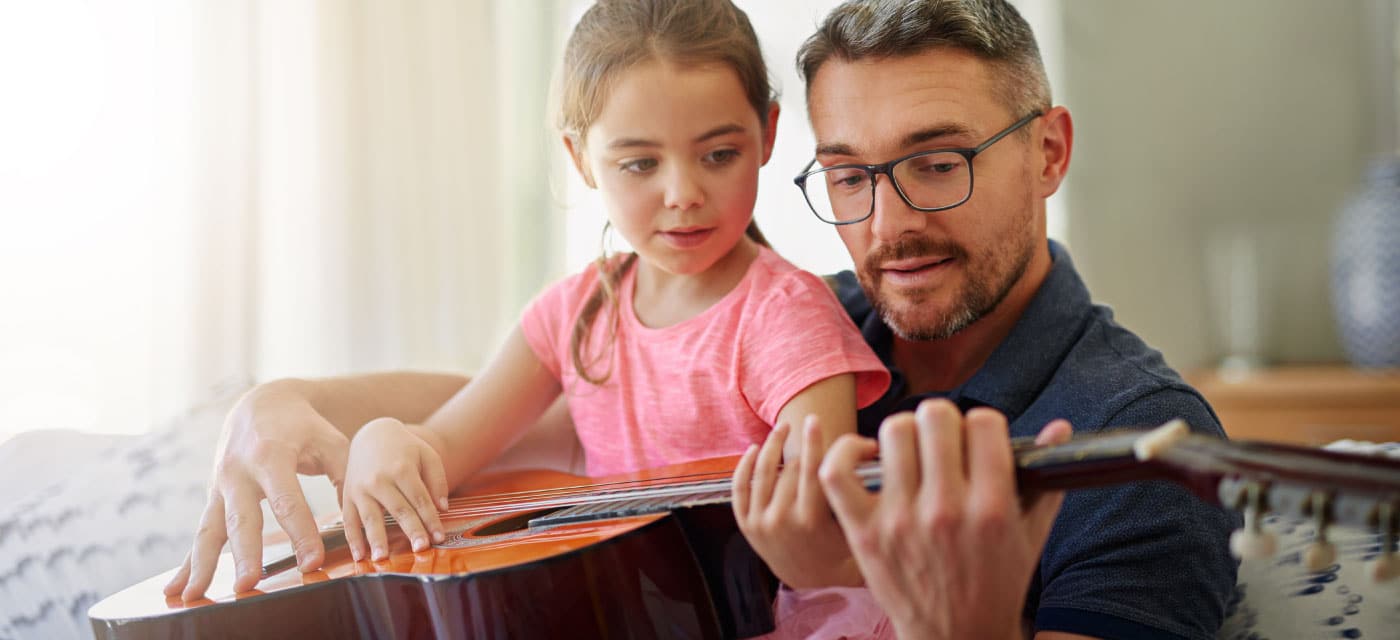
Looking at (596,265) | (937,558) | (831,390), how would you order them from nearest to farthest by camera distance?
(937,558) < (831,390) < (596,265)

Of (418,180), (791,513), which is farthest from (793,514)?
(418,180)

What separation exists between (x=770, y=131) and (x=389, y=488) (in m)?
0.62

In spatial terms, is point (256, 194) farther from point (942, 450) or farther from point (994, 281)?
point (942, 450)

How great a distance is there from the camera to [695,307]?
1.36 m

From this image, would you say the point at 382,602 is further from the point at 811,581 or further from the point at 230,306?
the point at 230,306

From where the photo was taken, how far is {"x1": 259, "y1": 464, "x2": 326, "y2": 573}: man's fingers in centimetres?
109

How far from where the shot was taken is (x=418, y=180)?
2.91 meters

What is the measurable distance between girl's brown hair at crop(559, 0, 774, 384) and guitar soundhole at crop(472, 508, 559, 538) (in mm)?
486

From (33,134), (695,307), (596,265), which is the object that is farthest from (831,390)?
(33,134)

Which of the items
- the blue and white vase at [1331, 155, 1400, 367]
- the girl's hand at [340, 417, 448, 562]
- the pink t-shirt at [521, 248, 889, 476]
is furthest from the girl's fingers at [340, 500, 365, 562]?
the blue and white vase at [1331, 155, 1400, 367]

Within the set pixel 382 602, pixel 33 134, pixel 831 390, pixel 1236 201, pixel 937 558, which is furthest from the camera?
pixel 1236 201

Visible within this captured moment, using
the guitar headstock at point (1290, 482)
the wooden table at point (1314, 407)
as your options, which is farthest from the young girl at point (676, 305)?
the wooden table at point (1314, 407)

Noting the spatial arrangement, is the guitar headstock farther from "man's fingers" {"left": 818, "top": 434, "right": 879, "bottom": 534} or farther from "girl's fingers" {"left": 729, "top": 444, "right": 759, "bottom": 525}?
"girl's fingers" {"left": 729, "top": 444, "right": 759, "bottom": 525}

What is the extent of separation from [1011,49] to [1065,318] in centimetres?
34
